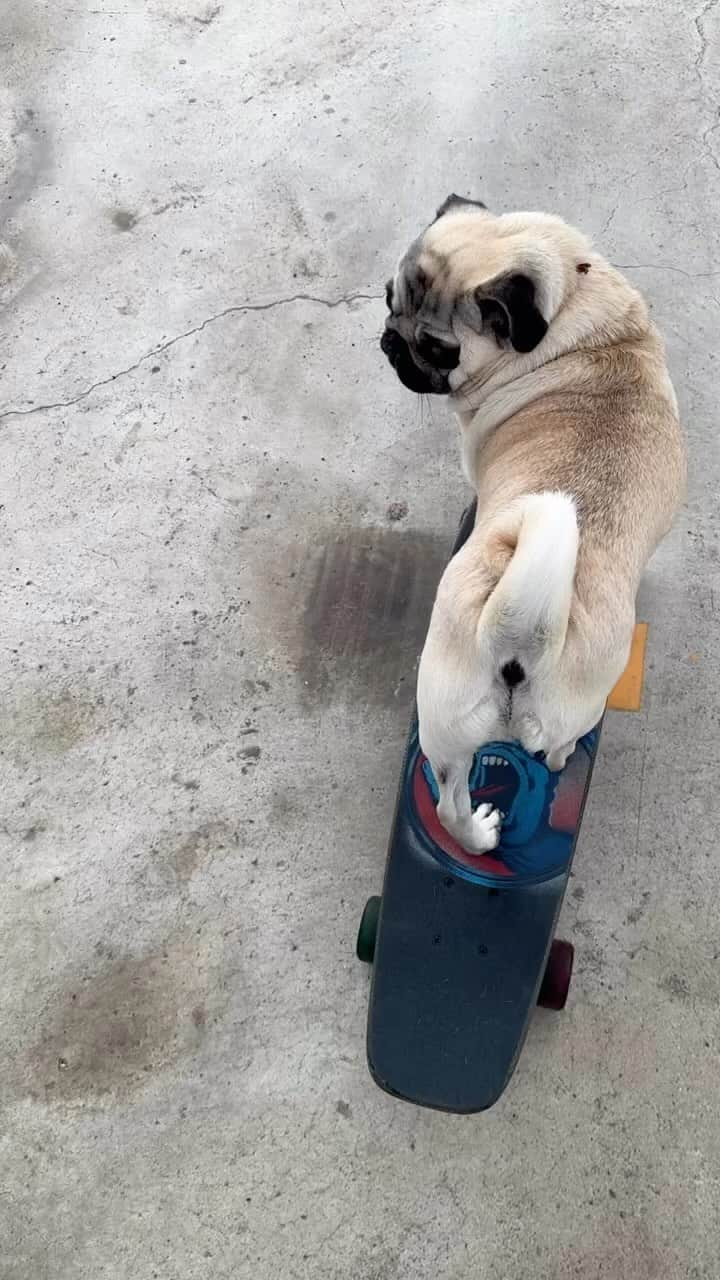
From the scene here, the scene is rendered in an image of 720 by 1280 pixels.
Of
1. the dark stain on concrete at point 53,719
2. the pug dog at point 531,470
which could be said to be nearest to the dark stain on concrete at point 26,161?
the dark stain on concrete at point 53,719

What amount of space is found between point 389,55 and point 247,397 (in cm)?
262

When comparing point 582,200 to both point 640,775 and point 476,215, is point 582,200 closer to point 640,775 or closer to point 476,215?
point 476,215

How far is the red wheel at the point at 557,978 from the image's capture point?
9.93ft

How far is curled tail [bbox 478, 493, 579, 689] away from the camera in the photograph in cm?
187

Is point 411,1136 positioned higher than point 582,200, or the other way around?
point 582,200

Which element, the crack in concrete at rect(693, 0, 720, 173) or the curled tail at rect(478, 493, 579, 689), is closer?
the curled tail at rect(478, 493, 579, 689)

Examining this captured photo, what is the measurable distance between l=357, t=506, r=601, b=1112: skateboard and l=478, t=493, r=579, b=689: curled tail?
971 mm

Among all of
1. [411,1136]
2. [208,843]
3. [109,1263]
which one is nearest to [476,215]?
[208,843]

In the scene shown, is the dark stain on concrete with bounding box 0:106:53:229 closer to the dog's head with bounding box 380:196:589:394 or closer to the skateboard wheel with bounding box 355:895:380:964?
the dog's head with bounding box 380:196:589:394

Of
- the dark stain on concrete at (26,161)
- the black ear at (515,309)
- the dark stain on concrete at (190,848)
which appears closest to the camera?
A: the black ear at (515,309)

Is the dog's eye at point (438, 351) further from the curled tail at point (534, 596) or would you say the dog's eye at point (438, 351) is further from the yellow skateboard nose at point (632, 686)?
the yellow skateboard nose at point (632, 686)

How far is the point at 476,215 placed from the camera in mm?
2967

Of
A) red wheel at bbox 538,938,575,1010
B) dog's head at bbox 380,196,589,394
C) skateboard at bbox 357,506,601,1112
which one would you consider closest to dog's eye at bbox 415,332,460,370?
dog's head at bbox 380,196,589,394

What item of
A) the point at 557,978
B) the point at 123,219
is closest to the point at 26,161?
the point at 123,219
